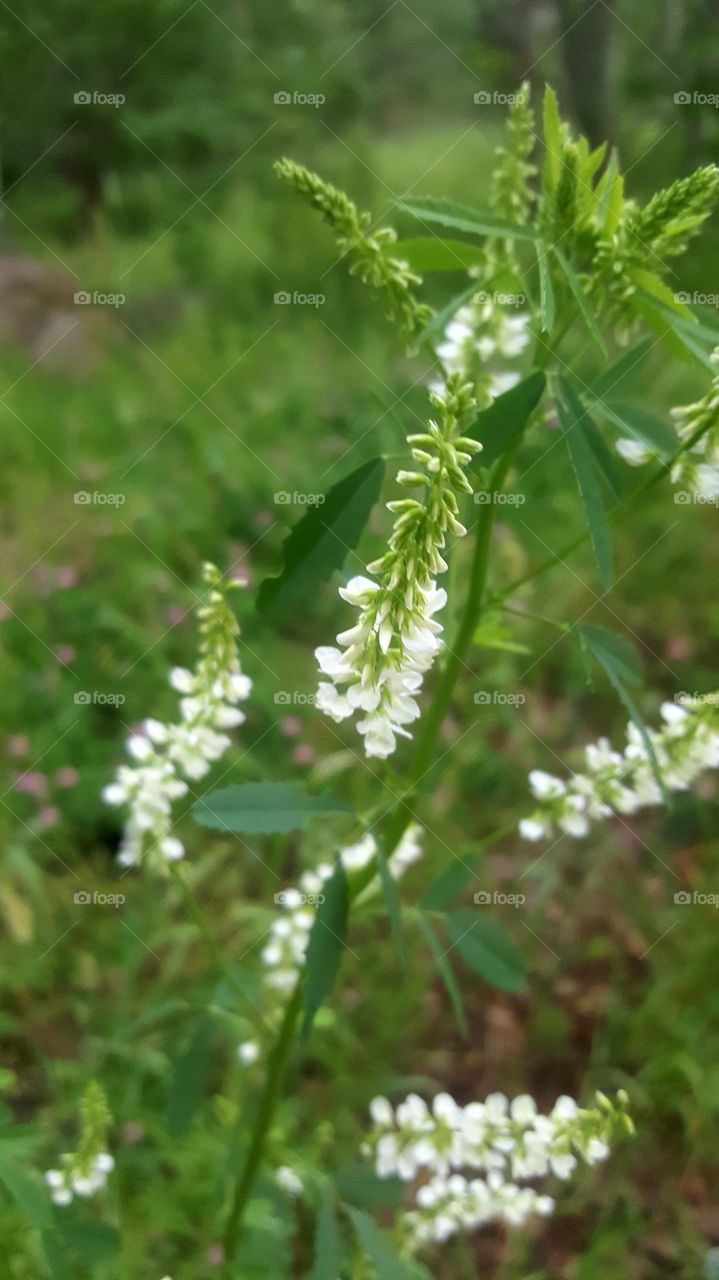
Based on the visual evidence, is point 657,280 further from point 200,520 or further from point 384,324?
point 384,324

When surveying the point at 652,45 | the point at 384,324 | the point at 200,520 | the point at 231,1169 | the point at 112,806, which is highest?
the point at 652,45

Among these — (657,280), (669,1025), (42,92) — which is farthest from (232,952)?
(42,92)

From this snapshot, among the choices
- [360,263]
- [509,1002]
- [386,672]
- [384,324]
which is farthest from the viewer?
[384,324]
